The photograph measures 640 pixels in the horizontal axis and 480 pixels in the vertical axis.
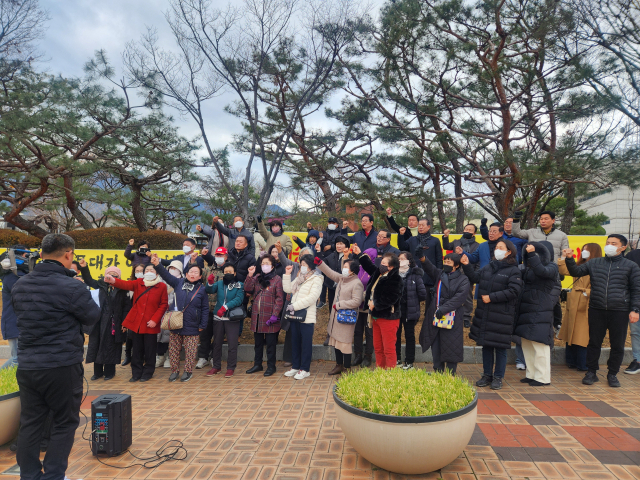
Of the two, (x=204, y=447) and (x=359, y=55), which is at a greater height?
(x=359, y=55)

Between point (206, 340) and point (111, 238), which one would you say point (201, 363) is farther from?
point (111, 238)

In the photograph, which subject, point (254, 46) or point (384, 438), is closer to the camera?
point (384, 438)

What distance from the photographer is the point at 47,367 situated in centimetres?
283

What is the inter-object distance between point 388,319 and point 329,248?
7.16ft

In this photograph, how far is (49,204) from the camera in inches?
525

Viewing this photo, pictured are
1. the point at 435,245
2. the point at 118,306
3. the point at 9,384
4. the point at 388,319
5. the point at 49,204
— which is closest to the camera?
the point at 9,384

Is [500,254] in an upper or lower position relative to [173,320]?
upper

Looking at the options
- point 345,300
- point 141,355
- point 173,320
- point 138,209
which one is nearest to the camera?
point 345,300

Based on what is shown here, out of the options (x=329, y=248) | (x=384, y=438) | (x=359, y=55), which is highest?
(x=359, y=55)

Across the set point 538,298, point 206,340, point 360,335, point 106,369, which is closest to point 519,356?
point 538,298

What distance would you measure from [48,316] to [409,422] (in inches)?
109

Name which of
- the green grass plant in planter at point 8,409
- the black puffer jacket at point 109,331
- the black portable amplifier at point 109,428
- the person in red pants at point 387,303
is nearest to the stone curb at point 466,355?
the person in red pants at point 387,303

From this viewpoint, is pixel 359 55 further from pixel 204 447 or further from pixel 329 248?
pixel 204 447

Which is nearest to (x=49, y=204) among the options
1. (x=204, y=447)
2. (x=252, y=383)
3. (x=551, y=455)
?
(x=252, y=383)
